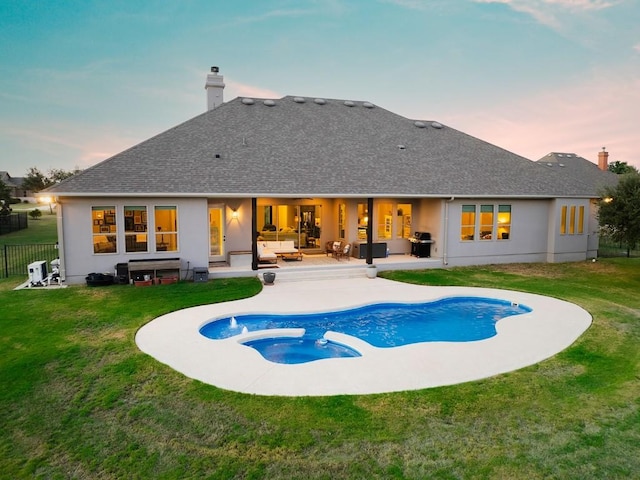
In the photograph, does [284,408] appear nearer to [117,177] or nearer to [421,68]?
[117,177]

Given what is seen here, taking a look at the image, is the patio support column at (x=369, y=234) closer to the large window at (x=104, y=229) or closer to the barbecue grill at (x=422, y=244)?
the barbecue grill at (x=422, y=244)

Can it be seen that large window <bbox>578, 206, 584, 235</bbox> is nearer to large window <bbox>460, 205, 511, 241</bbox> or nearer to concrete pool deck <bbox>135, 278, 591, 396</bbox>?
large window <bbox>460, 205, 511, 241</bbox>

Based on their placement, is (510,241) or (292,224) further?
(292,224)

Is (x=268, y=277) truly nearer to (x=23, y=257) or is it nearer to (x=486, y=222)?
(x=486, y=222)

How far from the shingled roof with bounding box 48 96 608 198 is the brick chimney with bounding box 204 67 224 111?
1.74 meters

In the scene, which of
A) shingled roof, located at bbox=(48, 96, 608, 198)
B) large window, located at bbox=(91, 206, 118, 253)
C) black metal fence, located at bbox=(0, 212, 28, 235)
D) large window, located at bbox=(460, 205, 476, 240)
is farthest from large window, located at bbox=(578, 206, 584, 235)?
black metal fence, located at bbox=(0, 212, 28, 235)

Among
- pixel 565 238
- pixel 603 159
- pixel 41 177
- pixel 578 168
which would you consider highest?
pixel 41 177

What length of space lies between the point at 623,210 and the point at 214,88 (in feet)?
63.5

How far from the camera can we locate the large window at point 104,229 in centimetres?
1433

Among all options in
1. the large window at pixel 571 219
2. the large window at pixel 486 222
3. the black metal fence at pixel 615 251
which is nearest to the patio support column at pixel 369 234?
the large window at pixel 486 222

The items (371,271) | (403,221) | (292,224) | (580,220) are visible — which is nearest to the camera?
(371,271)

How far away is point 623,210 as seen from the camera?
14.9m

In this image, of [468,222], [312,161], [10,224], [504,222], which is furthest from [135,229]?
[10,224]

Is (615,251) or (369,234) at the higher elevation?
(369,234)
